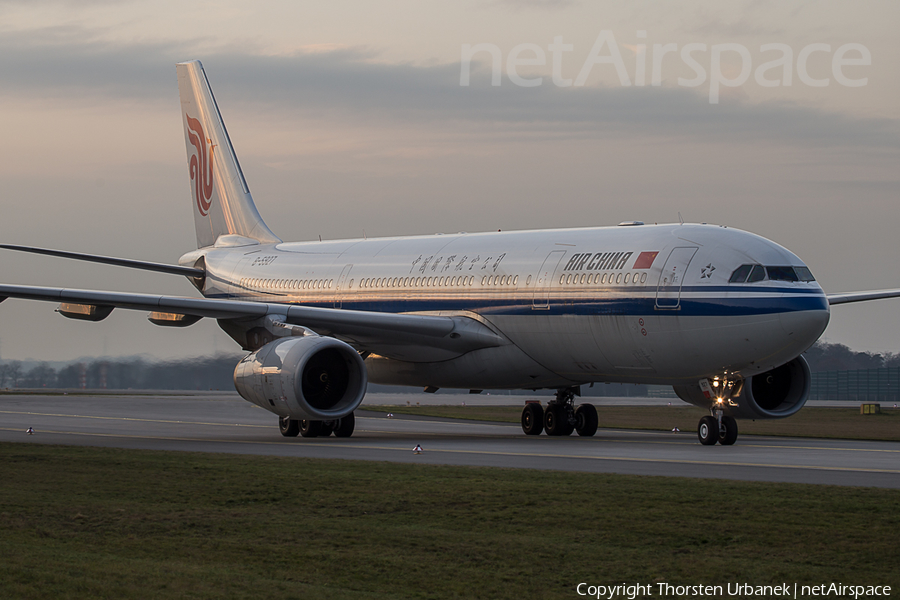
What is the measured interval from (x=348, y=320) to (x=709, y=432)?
7.30 meters

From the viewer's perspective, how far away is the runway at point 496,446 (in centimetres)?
1497

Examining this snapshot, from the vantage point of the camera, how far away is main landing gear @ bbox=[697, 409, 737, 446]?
19.6 m

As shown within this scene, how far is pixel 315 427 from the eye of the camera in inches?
890

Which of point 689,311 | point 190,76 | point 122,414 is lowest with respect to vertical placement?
point 122,414

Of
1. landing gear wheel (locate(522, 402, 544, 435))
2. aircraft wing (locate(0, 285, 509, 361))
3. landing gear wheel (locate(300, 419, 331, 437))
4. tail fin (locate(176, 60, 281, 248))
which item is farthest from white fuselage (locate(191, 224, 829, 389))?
tail fin (locate(176, 60, 281, 248))

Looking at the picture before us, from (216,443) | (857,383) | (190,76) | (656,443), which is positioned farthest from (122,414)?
(857,383)

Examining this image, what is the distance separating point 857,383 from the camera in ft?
213

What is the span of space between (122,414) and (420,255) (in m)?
11.5

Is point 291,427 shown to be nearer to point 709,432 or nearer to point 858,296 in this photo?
point 709,432

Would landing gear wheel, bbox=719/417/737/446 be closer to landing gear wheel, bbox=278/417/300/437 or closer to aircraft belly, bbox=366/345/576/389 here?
aircraft belly, bbox=366/345/576/389

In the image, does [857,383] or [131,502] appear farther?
[857,383]

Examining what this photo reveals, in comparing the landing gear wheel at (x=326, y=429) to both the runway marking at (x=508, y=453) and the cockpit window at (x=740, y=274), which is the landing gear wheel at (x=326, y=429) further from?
the cockpit window at (x=740, y=274)

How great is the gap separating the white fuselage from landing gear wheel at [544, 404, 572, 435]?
0.91m

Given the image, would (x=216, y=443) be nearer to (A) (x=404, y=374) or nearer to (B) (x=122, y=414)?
(A) (x=404, y=374)
